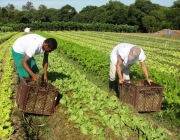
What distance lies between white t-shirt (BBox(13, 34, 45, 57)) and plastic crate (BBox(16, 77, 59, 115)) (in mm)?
679

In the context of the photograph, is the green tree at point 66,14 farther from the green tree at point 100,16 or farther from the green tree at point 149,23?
the green tree at point 149,23

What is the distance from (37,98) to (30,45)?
111 cm

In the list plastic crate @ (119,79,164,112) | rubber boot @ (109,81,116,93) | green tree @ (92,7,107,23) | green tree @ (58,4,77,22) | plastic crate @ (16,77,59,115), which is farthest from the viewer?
green tree @ (58,4,77,22)

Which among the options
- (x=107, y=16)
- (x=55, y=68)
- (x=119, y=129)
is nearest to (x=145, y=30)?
(x=107, y=16)

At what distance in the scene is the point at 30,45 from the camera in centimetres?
505

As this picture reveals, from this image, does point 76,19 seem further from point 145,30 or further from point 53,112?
point 53,112

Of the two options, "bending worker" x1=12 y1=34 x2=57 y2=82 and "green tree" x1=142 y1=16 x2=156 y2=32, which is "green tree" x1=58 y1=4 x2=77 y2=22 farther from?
"bending worker" x1=12 y1=34 x2=57 y2=82

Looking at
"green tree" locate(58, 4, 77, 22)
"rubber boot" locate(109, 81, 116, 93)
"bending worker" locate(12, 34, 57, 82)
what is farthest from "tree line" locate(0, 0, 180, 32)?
"bending worker" locate(12, 34, 57, 82)

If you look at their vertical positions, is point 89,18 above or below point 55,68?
above

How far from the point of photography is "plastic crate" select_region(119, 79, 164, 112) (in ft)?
17.8

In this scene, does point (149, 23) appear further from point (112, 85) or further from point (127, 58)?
point (127, 58)

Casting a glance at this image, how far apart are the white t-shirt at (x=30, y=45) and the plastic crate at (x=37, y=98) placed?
68 cm

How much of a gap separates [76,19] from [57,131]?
8850cm

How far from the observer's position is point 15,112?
5305 mm
